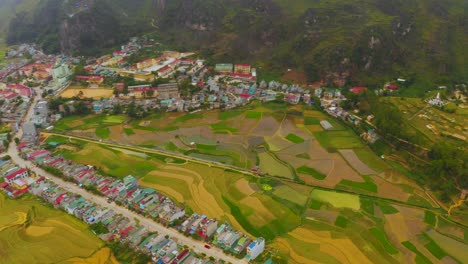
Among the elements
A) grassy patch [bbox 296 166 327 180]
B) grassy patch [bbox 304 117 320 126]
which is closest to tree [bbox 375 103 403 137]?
grassy patch [bbox 304 117 320 126]

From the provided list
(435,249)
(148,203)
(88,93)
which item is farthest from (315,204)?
(88,93)

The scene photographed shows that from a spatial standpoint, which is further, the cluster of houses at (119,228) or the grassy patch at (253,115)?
the grassy patch at (253,115)

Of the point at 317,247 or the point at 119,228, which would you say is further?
the point at 119,228

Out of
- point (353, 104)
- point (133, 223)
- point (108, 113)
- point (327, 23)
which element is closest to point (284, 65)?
point (327, 23)

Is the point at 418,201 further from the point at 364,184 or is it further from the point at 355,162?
the point at 355,162

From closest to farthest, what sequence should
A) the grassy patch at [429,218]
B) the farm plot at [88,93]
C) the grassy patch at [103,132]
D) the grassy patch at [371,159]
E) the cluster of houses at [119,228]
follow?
the cluster of houses at [119,228]
the grassy patch at [429,218]
the grassy patch at [371,159]
the grassy patch at [103,132]
the farm plot at [88,93]

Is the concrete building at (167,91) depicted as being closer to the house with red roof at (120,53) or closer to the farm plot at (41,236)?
the house with red roof at (120,53)

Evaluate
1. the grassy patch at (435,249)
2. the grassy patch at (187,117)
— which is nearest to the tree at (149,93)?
the grassy patch at (187,117)
